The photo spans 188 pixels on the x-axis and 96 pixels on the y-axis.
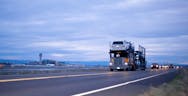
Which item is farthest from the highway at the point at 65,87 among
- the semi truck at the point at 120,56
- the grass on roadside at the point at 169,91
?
the semi truck at the point at 120,56

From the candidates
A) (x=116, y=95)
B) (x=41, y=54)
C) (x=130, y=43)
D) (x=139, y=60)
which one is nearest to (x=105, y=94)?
(x=116, y=95)

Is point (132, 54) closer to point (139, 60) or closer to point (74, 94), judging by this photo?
point (139, 60)

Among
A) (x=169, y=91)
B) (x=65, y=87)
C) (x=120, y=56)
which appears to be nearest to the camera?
(x=169, y=91)

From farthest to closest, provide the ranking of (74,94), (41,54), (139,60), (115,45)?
(41,54) → (139,60) → (115,45) → (74,94)

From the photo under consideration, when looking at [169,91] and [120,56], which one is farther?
[120,56]

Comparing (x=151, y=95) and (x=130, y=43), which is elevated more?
(x=130, y=43)

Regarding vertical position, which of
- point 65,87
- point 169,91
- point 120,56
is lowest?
point 169,91

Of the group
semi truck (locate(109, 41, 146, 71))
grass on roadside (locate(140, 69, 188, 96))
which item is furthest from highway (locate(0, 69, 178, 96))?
semi truck (locate(109, 41, 146, 71))

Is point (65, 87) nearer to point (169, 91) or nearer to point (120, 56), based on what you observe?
point (169, 91)

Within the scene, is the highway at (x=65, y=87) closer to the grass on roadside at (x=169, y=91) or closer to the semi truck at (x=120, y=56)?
the grass on roadside at (x=169, y=91)

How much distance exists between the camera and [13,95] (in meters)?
11.8

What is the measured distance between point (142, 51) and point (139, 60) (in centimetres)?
434

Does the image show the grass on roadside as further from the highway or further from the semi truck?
the semi truck

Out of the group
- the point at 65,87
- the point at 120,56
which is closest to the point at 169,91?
the point at 65,87
